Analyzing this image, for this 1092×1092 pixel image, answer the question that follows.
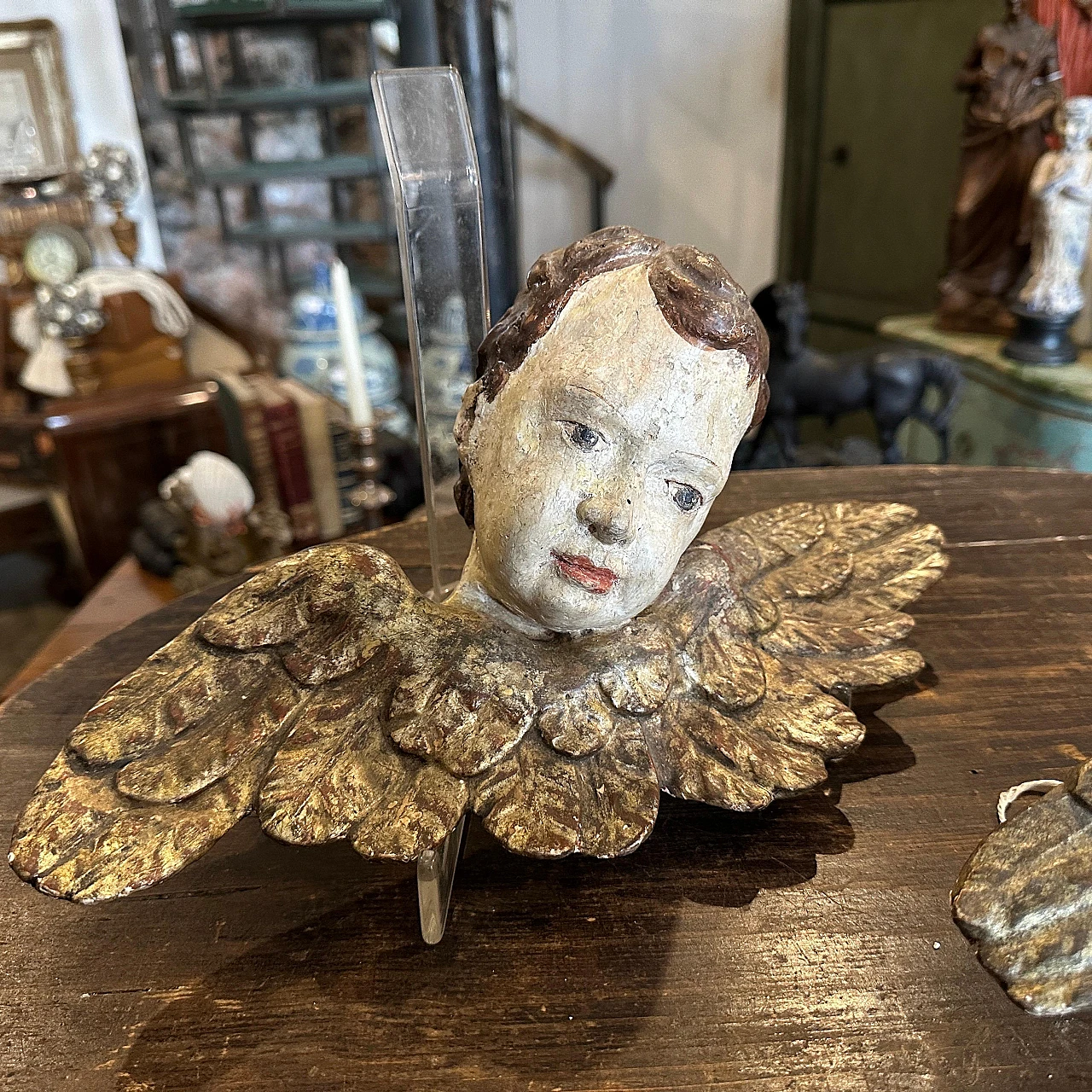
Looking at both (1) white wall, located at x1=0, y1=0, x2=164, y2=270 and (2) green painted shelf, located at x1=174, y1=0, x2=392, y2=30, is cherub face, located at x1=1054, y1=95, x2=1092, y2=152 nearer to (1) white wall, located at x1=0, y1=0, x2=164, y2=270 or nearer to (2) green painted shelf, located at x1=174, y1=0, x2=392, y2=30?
(2) green painted shelf, located at x1=174, y1=0, x2=392, y2=30

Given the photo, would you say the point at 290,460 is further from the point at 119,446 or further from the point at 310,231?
the point at 310,231

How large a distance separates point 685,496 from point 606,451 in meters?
0.06

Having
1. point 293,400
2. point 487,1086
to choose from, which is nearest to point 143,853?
point 487,1086

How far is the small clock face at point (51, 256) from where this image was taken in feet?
8.33

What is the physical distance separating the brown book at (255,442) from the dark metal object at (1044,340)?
1601 millimetres

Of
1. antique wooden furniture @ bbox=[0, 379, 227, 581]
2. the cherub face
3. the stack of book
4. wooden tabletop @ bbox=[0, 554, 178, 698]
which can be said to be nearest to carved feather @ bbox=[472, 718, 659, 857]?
wooden tabletop @ bbox=[0, 554, 178, 698]

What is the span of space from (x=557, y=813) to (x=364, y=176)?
272 centimetres

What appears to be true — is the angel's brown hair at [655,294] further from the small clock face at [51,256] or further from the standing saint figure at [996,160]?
the small clock face at [51,256]

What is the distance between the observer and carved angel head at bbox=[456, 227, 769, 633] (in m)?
0.60

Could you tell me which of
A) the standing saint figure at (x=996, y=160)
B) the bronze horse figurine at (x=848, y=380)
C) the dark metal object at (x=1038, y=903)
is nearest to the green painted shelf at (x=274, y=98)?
the bronze horse figurine at (x=848, y=380)

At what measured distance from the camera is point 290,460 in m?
1.92

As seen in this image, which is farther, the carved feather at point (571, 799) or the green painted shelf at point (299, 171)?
the green painted shelf at point (299, 171)

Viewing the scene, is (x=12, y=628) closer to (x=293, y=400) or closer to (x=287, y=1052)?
(x=293, y=400)

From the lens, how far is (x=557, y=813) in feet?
1.94
